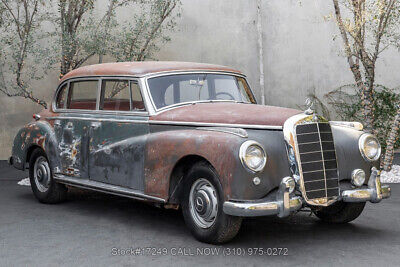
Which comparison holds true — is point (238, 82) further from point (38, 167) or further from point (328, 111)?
point (328, 111)

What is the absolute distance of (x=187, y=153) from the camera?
526 centimetres

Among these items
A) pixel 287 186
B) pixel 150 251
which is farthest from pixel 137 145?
pixel 287 186

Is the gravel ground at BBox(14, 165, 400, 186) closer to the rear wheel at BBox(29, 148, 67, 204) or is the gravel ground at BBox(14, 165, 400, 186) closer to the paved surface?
the rear wheel at BBox(29, 148, 67, 204)

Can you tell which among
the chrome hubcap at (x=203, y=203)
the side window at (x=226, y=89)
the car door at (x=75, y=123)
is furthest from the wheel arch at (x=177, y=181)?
the car door at (x=75, y=123)

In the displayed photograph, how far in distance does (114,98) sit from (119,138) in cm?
66

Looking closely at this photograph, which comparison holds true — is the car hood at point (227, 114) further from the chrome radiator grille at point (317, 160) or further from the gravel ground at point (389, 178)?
the gravel ground at point (389, 178)

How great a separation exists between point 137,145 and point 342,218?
89.6 inches

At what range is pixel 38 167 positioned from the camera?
24.8 feet

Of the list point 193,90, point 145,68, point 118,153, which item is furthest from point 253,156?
point 145,68

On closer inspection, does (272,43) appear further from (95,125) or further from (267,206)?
→ (267,206)

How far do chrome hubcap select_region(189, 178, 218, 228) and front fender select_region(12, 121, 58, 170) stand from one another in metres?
2.48

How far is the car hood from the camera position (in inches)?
204

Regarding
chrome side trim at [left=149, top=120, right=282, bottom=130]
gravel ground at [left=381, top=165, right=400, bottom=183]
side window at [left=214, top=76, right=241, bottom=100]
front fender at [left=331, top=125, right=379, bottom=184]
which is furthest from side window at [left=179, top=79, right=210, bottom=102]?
gravel ground at [left=381, top=165, right=400, bottom=183]

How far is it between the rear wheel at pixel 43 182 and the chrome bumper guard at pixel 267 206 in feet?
10.8
